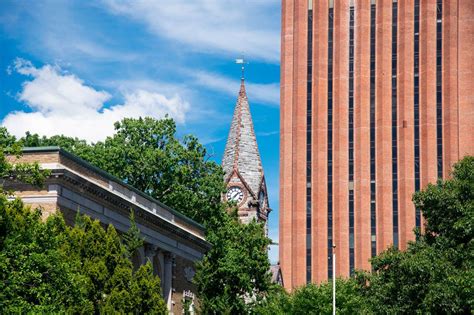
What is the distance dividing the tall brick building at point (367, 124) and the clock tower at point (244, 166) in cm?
796

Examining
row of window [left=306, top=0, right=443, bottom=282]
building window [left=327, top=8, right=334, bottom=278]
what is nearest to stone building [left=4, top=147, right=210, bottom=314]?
building window [left=327, top=8, right=334, bottom=278]

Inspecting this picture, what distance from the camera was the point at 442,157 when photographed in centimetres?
12338

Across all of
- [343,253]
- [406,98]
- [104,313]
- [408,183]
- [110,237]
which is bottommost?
[104,313]

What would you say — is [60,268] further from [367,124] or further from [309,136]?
[309,136]

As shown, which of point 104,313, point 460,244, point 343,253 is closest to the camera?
point 104,313

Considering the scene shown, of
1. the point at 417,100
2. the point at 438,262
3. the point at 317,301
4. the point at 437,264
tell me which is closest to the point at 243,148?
the point at 417,100

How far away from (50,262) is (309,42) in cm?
9321

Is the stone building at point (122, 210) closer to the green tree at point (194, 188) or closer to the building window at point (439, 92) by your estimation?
the green tree at point (194, 188)

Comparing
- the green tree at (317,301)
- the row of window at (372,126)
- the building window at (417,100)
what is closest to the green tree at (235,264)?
the green tree at (317,301)

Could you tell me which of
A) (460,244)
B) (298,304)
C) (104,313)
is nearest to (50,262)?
(104,313)

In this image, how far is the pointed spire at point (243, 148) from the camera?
135m

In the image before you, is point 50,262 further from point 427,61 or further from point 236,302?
point 427,61

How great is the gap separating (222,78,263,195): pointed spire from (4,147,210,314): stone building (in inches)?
2574

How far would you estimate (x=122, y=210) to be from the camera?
55.9m
